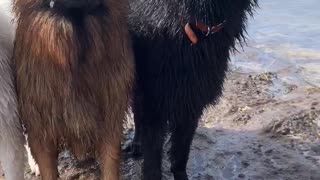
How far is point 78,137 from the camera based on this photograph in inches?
135

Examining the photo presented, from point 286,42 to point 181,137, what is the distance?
16.0ft

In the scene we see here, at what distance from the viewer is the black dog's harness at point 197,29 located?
3.59 m

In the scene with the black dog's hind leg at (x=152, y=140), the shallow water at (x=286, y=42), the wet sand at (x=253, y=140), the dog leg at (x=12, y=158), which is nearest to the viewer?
the dog leg at (x=12, y=158)

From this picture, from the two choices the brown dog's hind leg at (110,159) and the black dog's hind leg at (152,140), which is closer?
the brown dog's hind leg at (110,159)

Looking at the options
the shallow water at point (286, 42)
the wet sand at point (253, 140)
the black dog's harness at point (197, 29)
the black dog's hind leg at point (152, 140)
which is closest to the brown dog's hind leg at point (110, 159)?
the black dog's hind leg at point (152, 140)

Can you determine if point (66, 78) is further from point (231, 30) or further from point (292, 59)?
point (292, 59)

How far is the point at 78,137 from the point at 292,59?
4970mm

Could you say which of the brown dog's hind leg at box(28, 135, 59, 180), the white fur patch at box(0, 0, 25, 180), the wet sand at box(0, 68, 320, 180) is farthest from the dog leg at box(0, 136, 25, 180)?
the wet sand at box(0, 68, 320, 180)

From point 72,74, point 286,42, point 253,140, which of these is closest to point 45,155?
point 72,74

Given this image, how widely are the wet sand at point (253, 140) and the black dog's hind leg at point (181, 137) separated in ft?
0.65

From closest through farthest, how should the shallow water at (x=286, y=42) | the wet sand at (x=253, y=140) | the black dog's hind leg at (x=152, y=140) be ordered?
the black dog's hind leg at (x=152, y=140), the wet sand at (x=253, y=140), the shallow water at (x=286, y=42)

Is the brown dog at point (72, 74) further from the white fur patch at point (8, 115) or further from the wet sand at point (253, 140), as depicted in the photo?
the wet sand at point (253, 140)

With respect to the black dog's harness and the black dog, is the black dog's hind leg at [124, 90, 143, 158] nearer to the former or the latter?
the black dog

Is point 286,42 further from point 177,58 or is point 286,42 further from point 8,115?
point 8,115
